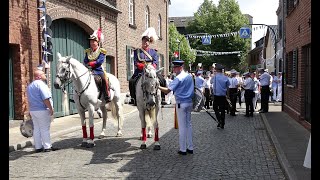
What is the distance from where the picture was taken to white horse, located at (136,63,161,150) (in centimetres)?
800

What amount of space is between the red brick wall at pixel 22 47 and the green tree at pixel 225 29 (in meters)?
48.7

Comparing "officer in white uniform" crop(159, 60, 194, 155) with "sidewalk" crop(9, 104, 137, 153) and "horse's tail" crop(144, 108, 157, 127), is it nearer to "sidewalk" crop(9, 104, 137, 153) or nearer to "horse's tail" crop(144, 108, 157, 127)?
"horse's tail" crop(144, 108, 157, 127)

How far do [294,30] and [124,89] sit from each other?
10.7m

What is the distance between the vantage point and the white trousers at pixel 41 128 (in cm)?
838

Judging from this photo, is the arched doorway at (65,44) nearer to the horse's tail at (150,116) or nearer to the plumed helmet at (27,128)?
the plumed helmet at (27,128)

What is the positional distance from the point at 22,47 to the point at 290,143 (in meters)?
8.73

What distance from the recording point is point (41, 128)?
8.41m

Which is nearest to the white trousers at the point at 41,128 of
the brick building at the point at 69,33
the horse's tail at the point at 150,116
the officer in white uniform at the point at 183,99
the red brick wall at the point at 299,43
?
the brick building at the point at 69,33

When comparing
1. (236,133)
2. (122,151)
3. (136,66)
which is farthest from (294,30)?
(122,151)

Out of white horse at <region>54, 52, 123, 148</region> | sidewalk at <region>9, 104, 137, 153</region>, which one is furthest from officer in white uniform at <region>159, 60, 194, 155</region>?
sidewalk at <region>9, 104, 137, 153</region>

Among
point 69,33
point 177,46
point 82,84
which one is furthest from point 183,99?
point 177,46
